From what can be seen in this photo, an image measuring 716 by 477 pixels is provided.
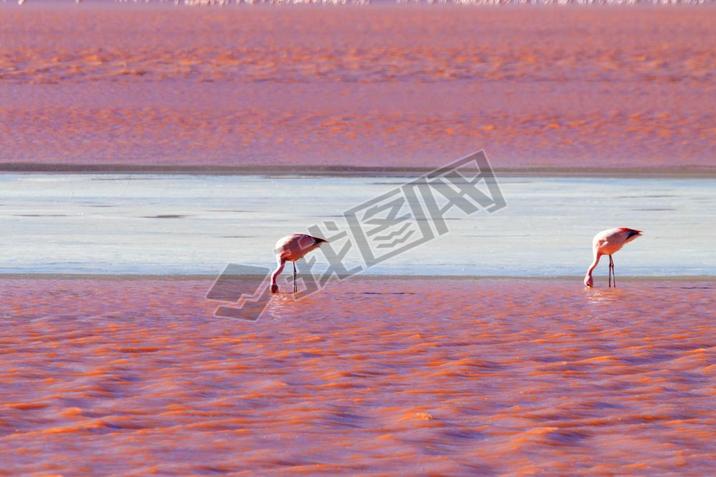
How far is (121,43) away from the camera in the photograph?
3741cm

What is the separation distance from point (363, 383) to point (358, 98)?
19.8 m

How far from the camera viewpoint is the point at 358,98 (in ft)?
85.7

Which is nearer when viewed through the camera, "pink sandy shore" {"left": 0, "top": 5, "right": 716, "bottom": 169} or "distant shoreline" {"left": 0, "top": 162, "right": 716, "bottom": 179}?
"distant shoreline" {"left": 0, "top": 162, "right": 716, "bottom": 179}

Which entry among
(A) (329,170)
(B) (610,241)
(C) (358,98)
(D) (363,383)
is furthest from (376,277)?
(C) (358,98)

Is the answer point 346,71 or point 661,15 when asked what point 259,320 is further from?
point 661,15

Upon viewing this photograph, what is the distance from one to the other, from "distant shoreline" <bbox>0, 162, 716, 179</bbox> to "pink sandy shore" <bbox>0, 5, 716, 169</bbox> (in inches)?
12.8

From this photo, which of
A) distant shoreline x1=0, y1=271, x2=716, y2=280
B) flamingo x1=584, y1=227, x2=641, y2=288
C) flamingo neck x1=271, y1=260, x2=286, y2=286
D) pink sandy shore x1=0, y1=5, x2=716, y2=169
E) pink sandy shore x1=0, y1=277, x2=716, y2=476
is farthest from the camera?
pink sandy shore x1=0, y1=5, x2=716, y2=169

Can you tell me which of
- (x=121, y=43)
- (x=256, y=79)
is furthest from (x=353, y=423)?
(x=121, y=43)

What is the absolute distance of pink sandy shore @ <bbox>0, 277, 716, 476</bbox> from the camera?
5273mm

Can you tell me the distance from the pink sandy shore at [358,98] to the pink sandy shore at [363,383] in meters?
10.9

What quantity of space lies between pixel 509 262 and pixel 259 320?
3315 millimetres

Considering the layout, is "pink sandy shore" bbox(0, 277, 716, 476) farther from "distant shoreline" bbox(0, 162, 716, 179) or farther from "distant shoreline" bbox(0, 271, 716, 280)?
"distant shoreline" bbox(0, 162, 716, 179)

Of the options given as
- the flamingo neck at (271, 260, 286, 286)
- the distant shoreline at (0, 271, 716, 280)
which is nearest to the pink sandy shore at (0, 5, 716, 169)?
the distant shoreline at (0, 271, 716, 280)

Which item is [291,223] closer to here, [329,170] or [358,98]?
[329,170]
